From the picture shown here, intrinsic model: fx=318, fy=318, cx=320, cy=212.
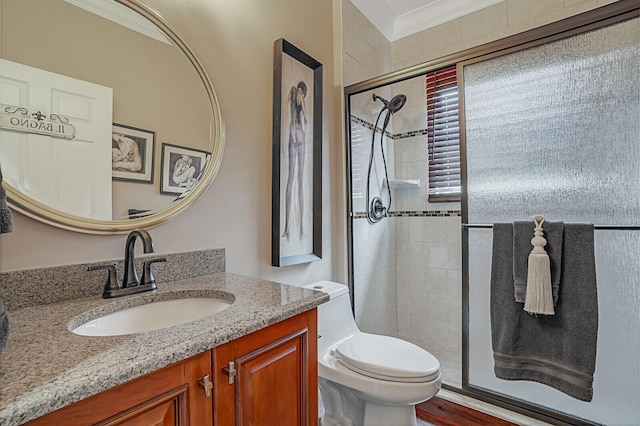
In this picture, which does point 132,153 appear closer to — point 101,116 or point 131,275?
point 101,116

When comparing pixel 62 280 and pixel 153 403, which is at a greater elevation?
pixel 62 280

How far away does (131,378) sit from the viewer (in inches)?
21.2

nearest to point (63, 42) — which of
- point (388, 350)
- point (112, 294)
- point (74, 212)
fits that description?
point (74, 212)

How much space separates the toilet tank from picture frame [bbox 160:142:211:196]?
0.80 m

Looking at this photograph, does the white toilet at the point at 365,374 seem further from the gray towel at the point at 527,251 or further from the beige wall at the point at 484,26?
the beige wall at the point at 484,26

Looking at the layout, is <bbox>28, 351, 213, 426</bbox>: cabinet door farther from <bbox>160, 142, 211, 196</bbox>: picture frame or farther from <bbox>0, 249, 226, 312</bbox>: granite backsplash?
<bbox>160, 142, 211, 196</bbox>: picture frame

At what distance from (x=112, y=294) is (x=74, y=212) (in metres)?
0.27

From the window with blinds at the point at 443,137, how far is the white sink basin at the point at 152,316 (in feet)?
6.42

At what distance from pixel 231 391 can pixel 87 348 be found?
12.2 inches

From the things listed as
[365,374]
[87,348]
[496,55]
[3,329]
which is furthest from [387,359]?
[496,55]

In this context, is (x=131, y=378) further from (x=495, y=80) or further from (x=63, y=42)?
(x=495, y=80)

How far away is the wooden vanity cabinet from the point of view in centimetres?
55

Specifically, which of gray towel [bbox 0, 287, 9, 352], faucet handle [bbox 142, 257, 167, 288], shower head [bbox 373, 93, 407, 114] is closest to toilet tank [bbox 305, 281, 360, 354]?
faucet handle [bbox 142, 257, 167, 288]

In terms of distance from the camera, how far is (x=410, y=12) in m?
2.51
